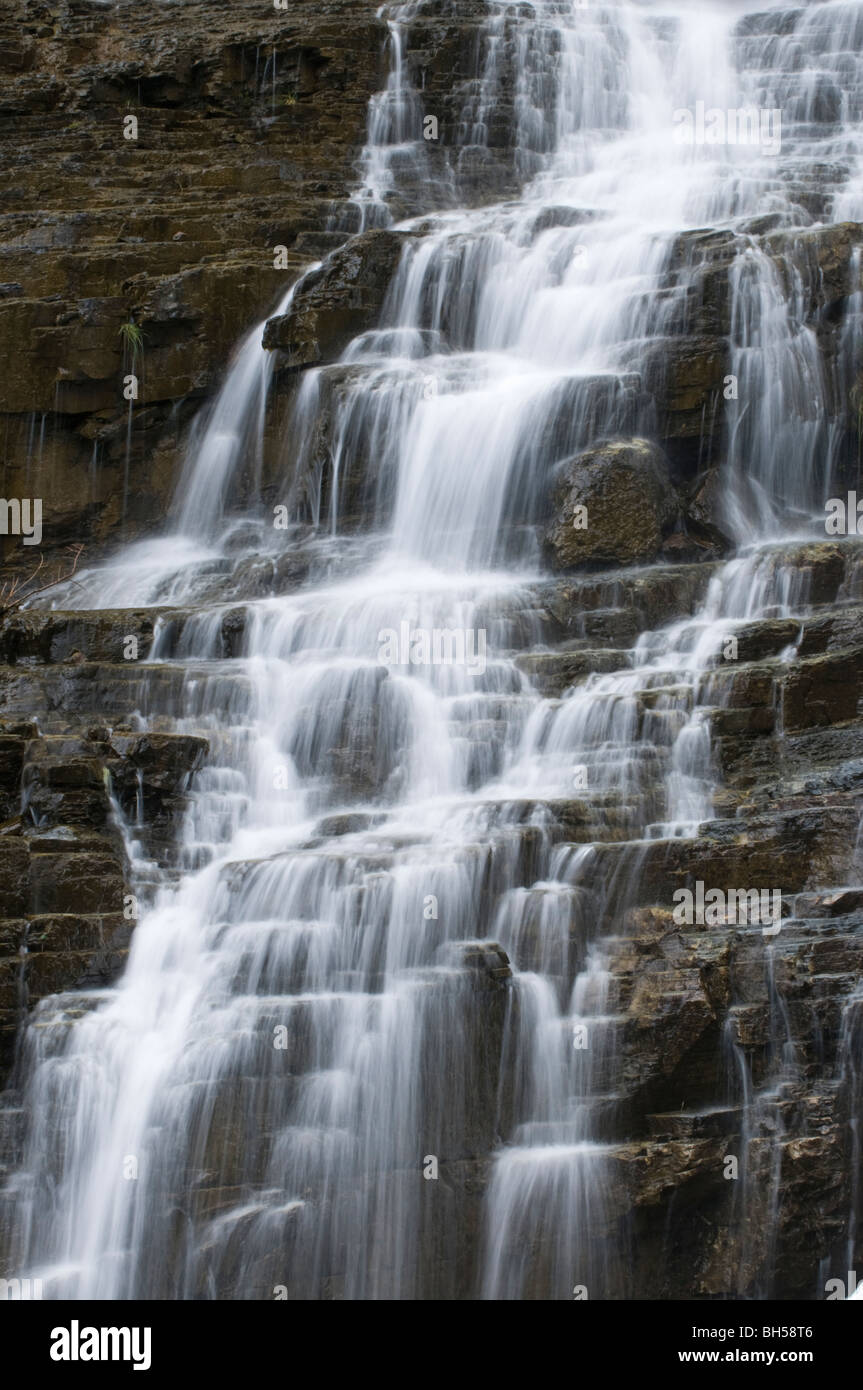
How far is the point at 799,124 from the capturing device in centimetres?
2431

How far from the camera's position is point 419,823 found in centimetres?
1309

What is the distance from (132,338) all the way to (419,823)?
967 cm

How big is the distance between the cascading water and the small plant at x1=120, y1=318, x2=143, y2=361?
1.26 m

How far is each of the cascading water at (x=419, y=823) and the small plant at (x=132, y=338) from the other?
4.12 ft

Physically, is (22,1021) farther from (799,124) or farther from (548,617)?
(799,124)

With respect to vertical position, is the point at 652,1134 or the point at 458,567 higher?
the point at 458,567

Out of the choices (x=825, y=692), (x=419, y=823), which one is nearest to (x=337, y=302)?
(x=419, y=823)

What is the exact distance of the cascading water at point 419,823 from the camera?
10805mm

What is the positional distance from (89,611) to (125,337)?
5.18m

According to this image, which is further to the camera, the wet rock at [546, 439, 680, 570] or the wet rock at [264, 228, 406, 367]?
the wet rock at [264, 228, 406, 367]

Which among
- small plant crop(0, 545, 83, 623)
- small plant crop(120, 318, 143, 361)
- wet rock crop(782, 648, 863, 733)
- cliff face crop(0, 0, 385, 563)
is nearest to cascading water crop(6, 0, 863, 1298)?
small plant crop(0, 545, 83, 623)

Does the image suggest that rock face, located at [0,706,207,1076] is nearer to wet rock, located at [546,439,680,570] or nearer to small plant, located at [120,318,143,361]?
wet rock, located at [546,439,680,570]

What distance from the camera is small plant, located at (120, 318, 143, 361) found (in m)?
20.4
